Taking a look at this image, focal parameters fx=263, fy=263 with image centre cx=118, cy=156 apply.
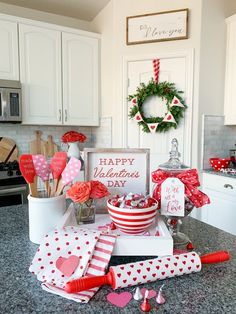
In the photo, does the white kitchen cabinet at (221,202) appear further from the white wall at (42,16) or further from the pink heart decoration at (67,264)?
the white wall at (42,16)

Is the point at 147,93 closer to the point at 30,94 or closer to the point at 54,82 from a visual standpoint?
the point at 54,82

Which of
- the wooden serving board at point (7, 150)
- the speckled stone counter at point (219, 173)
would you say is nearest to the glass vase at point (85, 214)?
the speckled stone counter at point (219, 173)

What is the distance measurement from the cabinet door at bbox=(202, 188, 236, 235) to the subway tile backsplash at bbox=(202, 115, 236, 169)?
1.11 feet

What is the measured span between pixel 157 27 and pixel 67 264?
250 cm

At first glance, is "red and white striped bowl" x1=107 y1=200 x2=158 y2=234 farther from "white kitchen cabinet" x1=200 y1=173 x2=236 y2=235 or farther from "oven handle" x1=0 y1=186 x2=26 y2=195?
"oven handle" x1=0 y1=186 x2=26 y2=195

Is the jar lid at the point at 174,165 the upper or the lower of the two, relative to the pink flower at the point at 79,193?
upper

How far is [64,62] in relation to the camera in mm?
2863

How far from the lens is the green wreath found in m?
2.52

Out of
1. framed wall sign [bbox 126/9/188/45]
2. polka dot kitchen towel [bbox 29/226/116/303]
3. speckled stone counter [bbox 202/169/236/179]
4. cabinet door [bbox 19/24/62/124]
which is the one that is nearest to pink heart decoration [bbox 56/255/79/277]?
polka dot kitchen towel [bbox 29/226/116/303]

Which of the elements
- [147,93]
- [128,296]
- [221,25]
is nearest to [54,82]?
[147,93]

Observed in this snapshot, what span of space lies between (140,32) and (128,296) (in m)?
2.58

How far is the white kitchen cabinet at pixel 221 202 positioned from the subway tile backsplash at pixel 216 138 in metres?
0.20

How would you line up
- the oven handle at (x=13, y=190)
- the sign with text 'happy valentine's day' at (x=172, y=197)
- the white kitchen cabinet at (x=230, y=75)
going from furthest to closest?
1. the white kitchen cabinet at (x=230, y=75)
2. the oven handle at (x=13, y=190)
3. the sign with text 'happy valentine's day' at (x=172, y=197)

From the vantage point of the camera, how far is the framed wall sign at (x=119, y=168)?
3.25 feet
